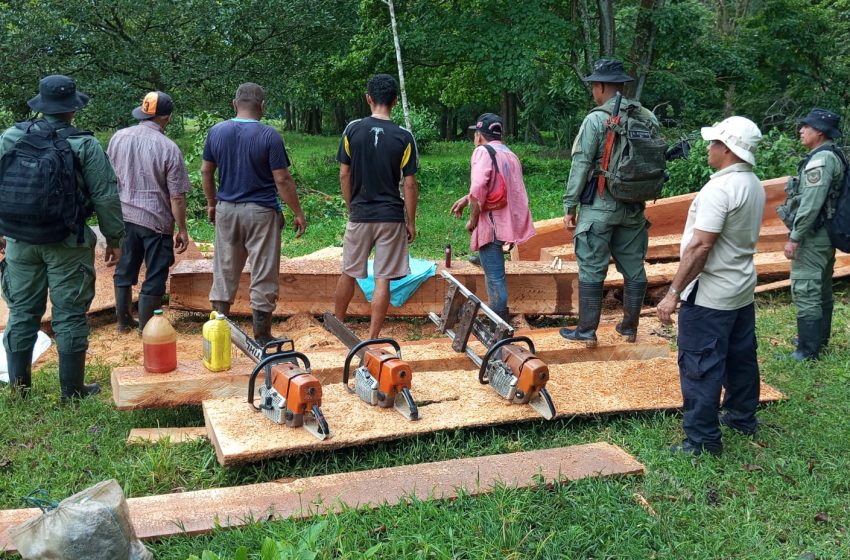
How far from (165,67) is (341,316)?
9.02 meters

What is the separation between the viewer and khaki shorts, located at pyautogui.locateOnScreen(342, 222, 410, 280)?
5.95 meters

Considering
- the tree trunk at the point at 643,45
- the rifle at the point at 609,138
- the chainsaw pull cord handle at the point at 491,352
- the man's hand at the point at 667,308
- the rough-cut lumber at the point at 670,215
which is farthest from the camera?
the tree trunk at the point at 643,45

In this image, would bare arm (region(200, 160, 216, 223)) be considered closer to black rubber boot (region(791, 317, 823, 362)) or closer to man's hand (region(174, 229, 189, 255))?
man's hand (region(174, 229, 189, 255))

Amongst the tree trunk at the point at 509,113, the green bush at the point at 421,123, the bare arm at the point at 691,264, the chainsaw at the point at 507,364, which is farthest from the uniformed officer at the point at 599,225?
the tree trunk at the point at 509,113

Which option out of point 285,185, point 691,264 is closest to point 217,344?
point 285,185

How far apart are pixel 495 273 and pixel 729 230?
8.76ft

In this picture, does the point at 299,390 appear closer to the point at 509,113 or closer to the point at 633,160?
the point at 633,160

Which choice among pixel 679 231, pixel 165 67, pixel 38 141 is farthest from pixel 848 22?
pixel 38 141

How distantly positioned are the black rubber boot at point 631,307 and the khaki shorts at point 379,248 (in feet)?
6.07

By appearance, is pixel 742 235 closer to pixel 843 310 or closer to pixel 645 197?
pixel 645 197

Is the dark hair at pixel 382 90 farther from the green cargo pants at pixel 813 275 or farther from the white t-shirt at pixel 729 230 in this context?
the green cargo pants at pixel 813 275

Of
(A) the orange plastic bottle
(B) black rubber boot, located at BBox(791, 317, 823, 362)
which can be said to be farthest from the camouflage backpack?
(A) the orange plastic bottle

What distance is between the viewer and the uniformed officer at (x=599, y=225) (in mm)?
5562

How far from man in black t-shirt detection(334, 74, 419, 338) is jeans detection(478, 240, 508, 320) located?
0.81m
